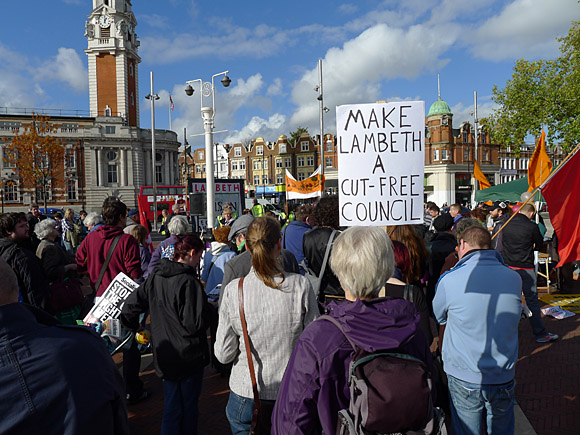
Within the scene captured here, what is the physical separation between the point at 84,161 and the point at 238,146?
29365mm

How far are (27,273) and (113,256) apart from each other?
775mm

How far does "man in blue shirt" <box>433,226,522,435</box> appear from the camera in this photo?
2686mm

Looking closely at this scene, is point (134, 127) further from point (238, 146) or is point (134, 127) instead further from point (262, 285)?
point (262, 285)

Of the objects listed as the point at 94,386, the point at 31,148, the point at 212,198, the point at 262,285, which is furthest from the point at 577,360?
the point at 31,148

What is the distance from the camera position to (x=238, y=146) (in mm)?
80188

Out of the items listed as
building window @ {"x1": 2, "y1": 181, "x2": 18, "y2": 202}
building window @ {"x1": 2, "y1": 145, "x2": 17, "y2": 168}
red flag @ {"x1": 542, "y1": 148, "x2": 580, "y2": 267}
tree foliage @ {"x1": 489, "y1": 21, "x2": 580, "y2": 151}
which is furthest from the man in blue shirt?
building window @ {"x1": 2, "y1": 181, "x2": 18, "y2": 202}

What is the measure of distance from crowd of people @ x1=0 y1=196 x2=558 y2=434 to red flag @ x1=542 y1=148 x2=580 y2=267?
76 cm

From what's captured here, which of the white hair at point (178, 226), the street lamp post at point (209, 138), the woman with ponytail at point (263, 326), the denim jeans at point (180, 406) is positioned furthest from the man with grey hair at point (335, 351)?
the street lamp post at point (209, 138)

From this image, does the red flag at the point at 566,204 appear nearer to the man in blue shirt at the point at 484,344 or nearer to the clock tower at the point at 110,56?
the man in blue shirt at the point at 484,344

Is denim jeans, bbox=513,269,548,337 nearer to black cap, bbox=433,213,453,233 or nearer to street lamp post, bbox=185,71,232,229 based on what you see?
black cap, bbox=433,213,453,233

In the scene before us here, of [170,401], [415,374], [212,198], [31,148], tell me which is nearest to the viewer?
[415,374]

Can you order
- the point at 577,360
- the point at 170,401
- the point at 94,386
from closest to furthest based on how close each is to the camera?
1. the point at 94,386
2. the point at 170,401
3. the point at 577,360

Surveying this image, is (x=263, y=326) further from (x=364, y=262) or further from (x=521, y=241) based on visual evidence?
(x=521, y=241)

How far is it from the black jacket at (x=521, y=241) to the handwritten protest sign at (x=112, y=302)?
533cm
